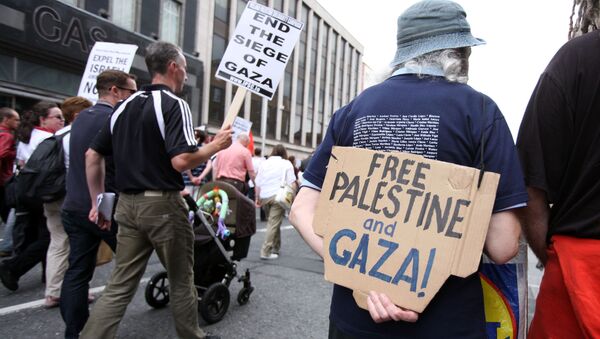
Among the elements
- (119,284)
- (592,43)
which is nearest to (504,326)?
(592,43)

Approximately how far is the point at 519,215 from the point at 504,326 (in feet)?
1.17

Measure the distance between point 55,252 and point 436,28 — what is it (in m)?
3.82

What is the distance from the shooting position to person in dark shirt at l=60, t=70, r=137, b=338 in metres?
2.91

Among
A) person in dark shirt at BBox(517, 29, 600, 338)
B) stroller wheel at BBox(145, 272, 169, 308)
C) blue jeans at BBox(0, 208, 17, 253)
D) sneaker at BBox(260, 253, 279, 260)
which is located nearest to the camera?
person in dark shirt at BBox(517, 29, 600, 338)

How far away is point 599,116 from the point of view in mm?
1292

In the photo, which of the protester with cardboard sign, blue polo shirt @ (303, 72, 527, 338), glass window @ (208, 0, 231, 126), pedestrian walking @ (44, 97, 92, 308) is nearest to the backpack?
pedestrian walking @ (44, 97, 92, 308)

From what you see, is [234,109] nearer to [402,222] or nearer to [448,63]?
[448,63]

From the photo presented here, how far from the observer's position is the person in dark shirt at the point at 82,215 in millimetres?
2910

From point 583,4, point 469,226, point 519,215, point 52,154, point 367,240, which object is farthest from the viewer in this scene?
point 52,154

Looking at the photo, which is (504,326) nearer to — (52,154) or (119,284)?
(119,284)

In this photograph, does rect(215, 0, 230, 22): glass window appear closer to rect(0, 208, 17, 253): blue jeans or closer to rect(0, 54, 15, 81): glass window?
rect(0, 54, 15, 81): glass window

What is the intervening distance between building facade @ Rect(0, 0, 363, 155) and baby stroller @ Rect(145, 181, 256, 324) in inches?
42.0

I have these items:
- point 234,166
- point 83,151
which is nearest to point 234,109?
point 83,151

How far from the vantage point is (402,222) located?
1.24 metres
